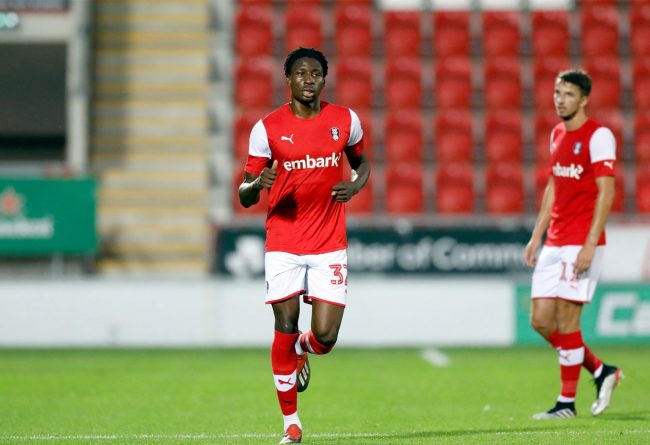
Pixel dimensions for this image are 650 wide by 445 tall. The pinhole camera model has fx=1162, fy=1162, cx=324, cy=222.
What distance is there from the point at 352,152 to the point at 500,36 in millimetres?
11729

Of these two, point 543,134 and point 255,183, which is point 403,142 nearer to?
point 543,134

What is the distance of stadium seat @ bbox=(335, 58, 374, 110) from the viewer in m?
17.0

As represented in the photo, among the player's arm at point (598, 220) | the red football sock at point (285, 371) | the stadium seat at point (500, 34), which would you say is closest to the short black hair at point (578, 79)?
the player's arm at point (598, 220)

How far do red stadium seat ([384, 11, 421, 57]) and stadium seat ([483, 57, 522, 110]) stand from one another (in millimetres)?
1165

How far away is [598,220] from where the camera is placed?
22.6ft

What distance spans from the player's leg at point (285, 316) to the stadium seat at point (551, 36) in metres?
12.2

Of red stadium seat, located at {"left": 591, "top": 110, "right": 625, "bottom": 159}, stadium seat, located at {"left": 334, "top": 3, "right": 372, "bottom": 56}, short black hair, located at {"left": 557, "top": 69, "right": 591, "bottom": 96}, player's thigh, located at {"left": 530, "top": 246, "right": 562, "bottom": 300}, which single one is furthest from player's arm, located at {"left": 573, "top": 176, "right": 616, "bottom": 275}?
stadium seat, located at {"left": 334, "top": 3, "right": 372, "bottom": 56}

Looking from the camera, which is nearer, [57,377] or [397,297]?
[57,377]

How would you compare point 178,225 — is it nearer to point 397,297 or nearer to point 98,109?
point 98,109

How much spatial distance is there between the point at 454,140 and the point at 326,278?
429 inches

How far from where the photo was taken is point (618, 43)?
17.6 m

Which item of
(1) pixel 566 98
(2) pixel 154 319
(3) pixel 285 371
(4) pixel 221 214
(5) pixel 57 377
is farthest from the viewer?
(4) pixel 221 214

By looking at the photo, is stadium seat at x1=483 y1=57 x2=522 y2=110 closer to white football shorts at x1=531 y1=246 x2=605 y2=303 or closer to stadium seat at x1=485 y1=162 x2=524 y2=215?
stadium seat at x1=485 y1=162 x2=524 y2=215

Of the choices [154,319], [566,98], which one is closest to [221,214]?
[154,319]
